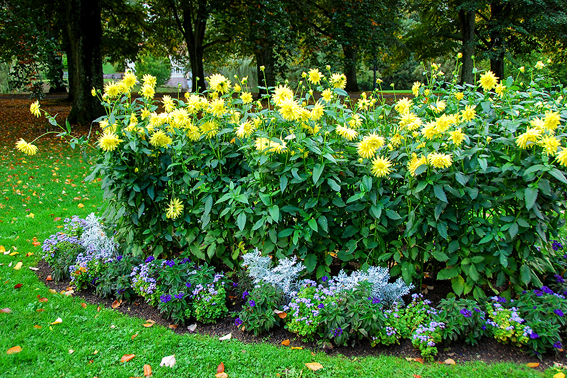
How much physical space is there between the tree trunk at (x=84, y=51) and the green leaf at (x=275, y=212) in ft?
31.4

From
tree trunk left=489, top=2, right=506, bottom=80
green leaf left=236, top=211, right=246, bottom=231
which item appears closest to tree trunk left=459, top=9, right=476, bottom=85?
tree trunk left=489, top=2, right=506, bottom=80

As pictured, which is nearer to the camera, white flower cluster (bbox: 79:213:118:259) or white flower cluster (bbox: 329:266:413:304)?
white flower cluster (bbox: 329:266:413:304)

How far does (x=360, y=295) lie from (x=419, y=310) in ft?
1.40

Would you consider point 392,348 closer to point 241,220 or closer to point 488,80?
point 241,220

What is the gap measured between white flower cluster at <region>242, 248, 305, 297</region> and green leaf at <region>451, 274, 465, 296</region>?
115 cm

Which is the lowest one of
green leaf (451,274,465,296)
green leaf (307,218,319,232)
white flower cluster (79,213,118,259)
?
green leaf (451,274,465,296)

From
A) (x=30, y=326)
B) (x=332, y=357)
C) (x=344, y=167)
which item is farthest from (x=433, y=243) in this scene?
(x=30, y=326)

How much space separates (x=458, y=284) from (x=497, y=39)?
17.0 metres

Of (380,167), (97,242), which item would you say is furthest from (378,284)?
(97,242)

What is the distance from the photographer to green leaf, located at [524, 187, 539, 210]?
2648 mm

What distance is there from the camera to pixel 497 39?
16.7 meters

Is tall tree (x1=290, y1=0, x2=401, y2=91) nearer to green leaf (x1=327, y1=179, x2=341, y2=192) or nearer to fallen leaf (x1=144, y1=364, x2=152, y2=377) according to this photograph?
green leaf (x1=327, y1=179, x2=341, y2=192)

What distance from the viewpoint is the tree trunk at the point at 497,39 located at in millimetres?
16359

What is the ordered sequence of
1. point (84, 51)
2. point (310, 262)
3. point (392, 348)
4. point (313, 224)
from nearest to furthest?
point (392, 348) < point (313, 224) < point (310, 262) < point (84, 51)
